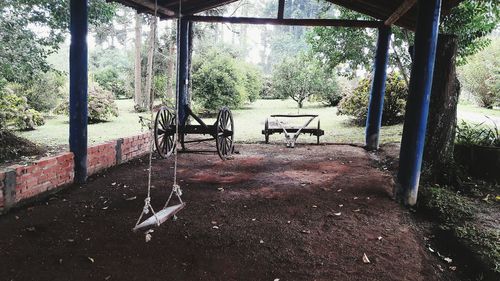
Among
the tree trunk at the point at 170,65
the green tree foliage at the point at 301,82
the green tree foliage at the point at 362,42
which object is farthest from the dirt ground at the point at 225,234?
the tree trunk at the point at 170,65

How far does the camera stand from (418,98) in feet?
15.1

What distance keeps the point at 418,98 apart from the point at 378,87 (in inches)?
177

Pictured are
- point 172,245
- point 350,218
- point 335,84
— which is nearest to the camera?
point 172,245

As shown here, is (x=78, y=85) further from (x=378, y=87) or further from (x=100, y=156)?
(x=378, y=87)

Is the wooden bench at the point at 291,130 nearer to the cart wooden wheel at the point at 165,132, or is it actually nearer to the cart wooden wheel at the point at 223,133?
the cart wooden wheel at the point at 223,133

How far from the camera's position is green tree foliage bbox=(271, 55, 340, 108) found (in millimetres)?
19323

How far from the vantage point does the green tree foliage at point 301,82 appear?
63.4ft

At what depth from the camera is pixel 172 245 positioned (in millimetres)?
3428

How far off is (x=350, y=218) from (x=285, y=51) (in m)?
41.4

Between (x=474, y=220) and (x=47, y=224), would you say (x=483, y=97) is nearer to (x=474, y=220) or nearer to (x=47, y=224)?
(x=474, y=220)

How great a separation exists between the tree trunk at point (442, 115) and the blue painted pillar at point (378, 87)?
2909mm

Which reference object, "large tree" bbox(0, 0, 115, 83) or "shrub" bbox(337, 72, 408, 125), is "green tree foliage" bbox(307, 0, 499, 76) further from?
"large tree" bbox(0, 0, 115, 83)

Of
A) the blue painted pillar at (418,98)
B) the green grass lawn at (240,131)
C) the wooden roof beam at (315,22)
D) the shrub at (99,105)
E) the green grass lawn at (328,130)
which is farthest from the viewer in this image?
the shrub at (99,105)

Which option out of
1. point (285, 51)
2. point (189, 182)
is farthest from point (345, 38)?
point (285, 51)
